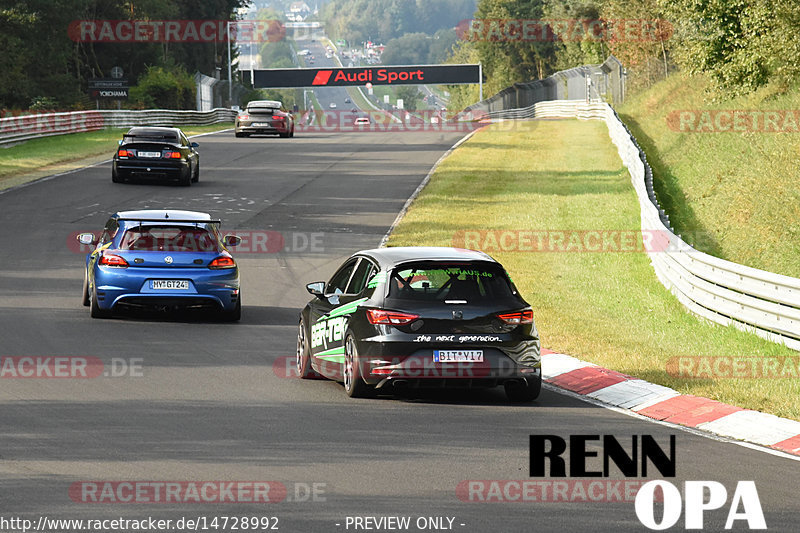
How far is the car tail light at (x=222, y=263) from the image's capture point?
16.4m

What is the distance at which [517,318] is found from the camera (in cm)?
1127

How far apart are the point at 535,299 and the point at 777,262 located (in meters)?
5.14

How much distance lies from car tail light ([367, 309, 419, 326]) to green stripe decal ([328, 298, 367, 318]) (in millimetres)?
353

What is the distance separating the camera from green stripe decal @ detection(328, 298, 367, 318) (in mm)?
11562

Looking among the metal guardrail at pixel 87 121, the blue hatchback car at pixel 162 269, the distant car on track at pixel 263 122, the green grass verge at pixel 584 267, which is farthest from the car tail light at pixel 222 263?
the distant car on track at pixel 263 122

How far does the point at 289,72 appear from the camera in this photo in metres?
125

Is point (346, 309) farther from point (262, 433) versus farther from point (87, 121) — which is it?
point (87, 121)

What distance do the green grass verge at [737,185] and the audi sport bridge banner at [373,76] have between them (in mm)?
74752

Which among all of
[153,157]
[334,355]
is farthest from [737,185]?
[334,355]

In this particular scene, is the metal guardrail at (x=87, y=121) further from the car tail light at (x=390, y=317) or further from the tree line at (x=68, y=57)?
the car tail light at (x=390, y=317)

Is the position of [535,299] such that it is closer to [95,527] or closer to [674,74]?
[95,527]

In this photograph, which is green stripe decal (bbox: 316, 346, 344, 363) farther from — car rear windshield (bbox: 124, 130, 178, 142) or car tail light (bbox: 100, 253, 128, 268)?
car rear windshield (bbox: 124, 130, 178, 142)

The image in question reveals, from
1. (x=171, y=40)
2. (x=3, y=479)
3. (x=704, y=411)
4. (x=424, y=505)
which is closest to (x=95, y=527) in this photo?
(x=3, y=479)

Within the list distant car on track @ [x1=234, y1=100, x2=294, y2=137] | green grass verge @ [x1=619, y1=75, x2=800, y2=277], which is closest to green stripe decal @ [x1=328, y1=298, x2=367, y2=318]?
green grass verge @ [x1=619, y1=75, x2=800, y2=277]
